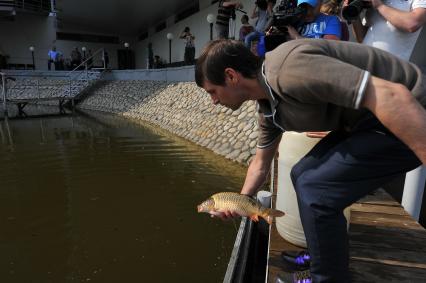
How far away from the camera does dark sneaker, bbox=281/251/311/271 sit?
2274 millimetres

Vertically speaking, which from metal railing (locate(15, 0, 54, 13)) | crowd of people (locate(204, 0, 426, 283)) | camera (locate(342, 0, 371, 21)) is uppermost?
metal railing (locate(15, 0, 54, 13))

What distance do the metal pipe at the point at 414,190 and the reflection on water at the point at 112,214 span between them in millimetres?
1935

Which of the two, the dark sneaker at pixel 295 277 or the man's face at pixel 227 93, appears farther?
the dark sneaker at pixel 295 277

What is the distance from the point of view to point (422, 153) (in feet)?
4.54

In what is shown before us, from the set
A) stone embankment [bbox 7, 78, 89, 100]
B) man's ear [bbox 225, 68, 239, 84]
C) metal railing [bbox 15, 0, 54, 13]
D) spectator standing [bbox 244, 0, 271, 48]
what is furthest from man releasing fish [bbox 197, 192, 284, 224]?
metal railing [bbox 15, 0, 54, 13]

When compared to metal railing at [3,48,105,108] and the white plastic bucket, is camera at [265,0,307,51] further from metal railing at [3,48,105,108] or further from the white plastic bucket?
metal railing at [3,48,105,108]

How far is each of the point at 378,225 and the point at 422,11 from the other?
1.58m

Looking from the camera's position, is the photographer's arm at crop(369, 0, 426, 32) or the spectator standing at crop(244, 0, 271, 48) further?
the spectator standing at crop(244, 0, 271, 48)

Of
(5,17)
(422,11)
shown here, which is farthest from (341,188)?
(5,17)

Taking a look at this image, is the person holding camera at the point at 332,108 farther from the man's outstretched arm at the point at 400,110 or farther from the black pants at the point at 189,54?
the black pants at the point at 189,54

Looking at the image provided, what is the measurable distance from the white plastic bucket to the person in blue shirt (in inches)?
59.1

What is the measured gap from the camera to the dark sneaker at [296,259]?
2.27m

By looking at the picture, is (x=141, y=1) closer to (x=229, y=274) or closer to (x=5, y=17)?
(x=5, y=17)

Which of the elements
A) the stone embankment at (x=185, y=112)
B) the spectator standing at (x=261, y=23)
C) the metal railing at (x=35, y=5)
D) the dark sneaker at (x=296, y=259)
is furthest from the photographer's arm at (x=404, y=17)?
the metal railing at (x=35, y=5)
